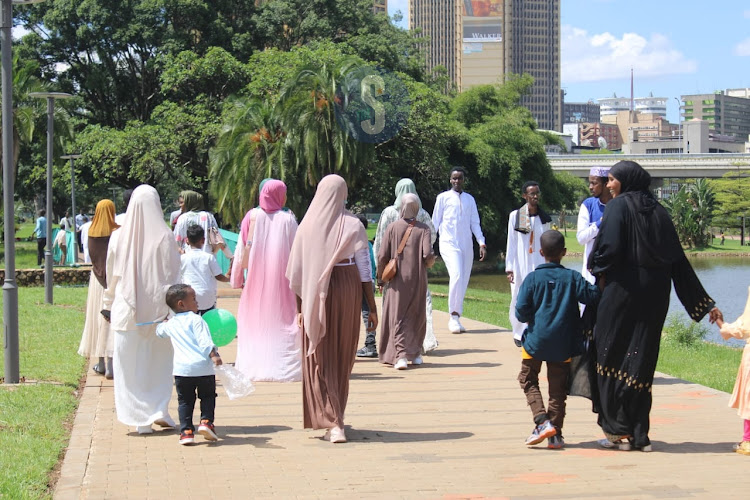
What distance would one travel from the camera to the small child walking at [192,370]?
6.73 meters

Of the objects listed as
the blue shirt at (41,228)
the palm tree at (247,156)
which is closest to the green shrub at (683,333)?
the palm tree at (247,156)

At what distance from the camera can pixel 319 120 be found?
2688 cm

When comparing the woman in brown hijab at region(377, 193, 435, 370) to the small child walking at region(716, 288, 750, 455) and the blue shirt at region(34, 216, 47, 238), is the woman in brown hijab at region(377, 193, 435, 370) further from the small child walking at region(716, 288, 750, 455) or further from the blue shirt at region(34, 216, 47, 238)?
the blue shirt at region(34, 216, 47, 238)

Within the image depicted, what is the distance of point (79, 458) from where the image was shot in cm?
640

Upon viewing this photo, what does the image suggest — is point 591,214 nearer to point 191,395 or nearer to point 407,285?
point 407,285

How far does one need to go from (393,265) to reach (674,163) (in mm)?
69921

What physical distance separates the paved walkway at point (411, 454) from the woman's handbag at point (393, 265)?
144 centimetres

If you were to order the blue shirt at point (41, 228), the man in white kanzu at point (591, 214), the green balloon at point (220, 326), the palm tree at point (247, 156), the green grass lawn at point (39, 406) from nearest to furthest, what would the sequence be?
the green grass lawn at point (39, 406) → the green balloon at point (220, 326) → the man in white kanzu at point (591, 214) → the palm tree at point (247, 156) → the blue shirt at point (41, 228)

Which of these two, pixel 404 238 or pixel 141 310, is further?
pixel 404 238

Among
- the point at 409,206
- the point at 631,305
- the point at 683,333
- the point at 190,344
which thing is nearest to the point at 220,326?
the point at 190,344

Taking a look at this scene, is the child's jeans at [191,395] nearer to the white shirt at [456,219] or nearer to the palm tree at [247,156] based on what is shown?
the white shirt at [456,219]

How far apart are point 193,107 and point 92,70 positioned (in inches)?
334

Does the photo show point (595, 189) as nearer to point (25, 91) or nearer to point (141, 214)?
point (141, 214)

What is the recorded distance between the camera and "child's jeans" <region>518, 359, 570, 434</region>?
653cm
